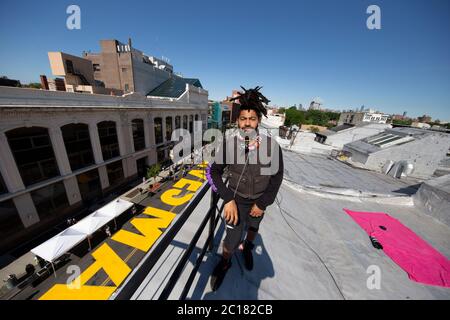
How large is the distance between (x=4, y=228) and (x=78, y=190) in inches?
174

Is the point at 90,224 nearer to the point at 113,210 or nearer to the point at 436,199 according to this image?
the point at 113,210

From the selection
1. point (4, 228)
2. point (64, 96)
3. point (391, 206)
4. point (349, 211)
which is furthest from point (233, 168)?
point (4, 228)

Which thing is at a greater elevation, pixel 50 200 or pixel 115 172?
pixel 115 172

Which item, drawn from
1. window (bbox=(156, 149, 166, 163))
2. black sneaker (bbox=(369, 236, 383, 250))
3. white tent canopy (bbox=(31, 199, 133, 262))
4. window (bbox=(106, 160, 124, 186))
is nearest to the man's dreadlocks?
black sneaker (bbox=(369, 236, 383, 250))

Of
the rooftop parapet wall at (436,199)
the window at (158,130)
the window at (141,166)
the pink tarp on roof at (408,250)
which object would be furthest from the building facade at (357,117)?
the pink tarp on roof at (408,250)

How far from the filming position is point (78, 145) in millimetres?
13844

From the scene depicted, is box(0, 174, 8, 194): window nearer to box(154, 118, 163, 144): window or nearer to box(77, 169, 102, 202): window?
box(77, 169, 102, 202): window

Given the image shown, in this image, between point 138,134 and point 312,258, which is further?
point 138,134

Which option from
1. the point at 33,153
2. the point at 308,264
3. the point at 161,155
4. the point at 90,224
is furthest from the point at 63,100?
the point at 308,264

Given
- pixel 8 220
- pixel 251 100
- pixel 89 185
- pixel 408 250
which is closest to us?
pixel 251 100

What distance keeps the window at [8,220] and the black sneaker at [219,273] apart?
15620 mm

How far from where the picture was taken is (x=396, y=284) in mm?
3123

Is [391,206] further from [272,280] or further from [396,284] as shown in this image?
[272,280]

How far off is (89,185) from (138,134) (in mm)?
7588
